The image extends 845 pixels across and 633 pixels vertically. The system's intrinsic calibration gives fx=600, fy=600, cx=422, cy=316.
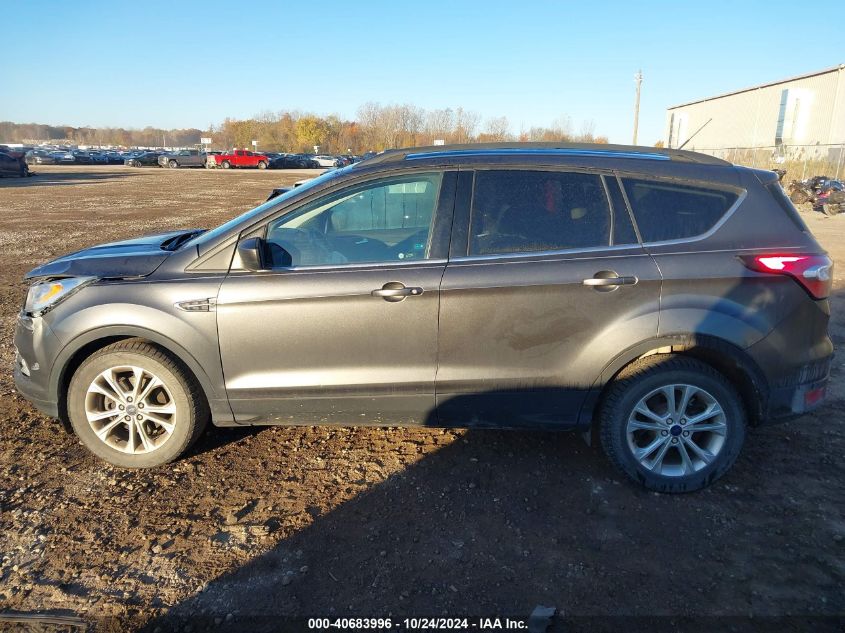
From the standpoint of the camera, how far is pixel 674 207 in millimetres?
3432

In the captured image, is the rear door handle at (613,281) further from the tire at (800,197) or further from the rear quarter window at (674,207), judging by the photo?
the tire at (800,197)

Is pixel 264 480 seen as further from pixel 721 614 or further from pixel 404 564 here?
pixel 721 614

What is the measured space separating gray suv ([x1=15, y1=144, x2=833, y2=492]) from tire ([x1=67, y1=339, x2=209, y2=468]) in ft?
0.04

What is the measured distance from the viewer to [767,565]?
9.44 feet

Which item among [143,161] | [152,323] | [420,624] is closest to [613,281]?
[420,624]

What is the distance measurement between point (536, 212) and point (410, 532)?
6.26 ft

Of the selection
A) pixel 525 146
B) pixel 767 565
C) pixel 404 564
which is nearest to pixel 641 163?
pixel 525 146

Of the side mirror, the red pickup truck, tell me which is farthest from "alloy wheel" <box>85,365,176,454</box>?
the red pickup truck

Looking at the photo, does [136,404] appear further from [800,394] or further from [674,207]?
[800,394]

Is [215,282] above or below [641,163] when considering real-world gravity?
below

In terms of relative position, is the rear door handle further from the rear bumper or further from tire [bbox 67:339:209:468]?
tire [bbox 67:339:209:468]

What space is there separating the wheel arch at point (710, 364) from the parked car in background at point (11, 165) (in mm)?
39623

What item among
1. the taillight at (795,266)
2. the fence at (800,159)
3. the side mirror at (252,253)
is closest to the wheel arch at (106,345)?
the side mirror at (252,253)

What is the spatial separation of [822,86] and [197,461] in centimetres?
4954
